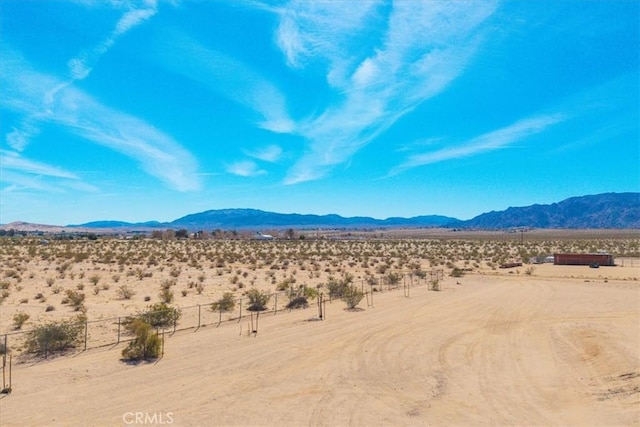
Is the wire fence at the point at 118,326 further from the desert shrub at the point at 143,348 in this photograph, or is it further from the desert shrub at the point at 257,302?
the desert shrub at the point at 143,348

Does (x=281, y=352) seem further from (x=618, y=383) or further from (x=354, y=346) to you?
(x=618, y=383)

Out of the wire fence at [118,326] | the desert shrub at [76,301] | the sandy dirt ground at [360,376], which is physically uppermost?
the desert shrub at [76,301]

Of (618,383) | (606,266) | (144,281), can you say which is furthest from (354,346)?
(606,266)

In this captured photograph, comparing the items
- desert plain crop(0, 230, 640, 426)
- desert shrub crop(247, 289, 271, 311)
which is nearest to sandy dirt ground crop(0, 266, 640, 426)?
desert plain crop(0, 230, 640, 426)

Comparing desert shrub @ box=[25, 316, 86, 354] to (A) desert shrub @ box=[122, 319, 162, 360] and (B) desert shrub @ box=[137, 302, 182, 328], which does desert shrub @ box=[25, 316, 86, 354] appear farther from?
(B) desert shrub @ box=[137, 302, 182, 328]

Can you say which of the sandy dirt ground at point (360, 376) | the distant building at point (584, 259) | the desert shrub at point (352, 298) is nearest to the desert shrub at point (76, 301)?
the sandy dirt ground at point (360, 376)

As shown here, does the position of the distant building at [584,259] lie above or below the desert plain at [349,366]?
above
